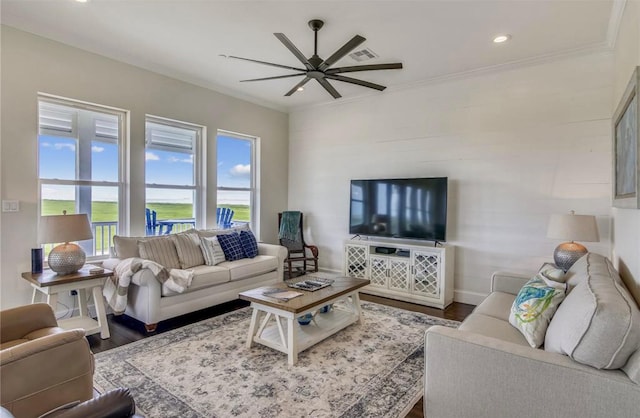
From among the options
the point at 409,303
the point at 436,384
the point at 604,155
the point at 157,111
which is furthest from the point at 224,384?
the point at 604,155

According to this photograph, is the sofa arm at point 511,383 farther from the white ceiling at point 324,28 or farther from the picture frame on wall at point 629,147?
the white ceiling at point 324,28

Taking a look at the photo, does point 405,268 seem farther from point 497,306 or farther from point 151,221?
point 151,221

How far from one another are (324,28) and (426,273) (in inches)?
119

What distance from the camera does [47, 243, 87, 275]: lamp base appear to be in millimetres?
2938

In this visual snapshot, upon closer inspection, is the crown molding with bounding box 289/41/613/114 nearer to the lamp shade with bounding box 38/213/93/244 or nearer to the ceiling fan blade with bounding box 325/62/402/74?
the ceiling fan blade with bounding box 325/62/402/74

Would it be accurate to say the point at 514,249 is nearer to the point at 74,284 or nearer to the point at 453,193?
the point at 453,193

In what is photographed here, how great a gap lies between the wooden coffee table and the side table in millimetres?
1343

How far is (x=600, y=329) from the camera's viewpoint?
4.18 ft

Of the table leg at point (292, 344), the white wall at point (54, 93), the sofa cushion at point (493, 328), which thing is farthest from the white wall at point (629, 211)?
the white wall at point (54, 93)

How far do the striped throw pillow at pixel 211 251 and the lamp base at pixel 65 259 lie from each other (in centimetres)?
126

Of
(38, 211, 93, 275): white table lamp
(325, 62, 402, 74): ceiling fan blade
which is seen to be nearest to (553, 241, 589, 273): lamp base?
(325, 62, 402, 74): ceiling fan blade

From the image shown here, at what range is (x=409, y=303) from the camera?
164 inches

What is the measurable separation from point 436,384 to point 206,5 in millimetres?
3212

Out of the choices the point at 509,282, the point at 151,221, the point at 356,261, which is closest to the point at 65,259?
the point at 151,221
